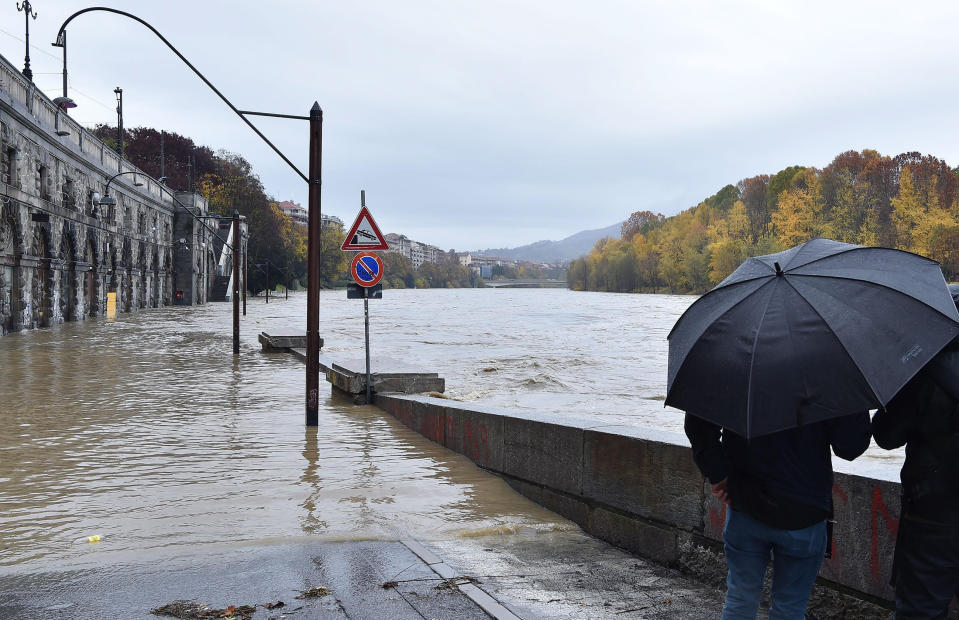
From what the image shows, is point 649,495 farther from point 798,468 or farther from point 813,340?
point 813,340

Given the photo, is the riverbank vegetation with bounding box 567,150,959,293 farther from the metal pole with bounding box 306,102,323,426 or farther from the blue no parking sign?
the metal pole with bounding box 306,102,323,426

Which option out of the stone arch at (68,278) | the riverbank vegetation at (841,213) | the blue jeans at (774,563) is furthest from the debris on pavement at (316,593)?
the riverbank vegetation at (841,213)

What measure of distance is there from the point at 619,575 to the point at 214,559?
8.45 feet

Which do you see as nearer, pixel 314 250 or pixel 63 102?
pixel 314 250

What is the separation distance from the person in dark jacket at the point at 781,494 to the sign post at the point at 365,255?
30.4 feet

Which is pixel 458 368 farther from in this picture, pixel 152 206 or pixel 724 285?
pixel 152 206

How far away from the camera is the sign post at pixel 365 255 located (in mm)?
12008

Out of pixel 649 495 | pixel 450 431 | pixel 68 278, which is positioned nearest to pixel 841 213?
pixel 68 278

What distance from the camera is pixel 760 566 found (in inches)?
117

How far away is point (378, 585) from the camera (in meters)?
4.44

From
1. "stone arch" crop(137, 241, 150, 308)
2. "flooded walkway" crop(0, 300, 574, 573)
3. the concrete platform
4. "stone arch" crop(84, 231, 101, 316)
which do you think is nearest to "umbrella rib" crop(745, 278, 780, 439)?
"flooded walkway" crop(0, 300, 574, 573)

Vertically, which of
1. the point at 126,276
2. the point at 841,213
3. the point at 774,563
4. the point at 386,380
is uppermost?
the point at 841,213

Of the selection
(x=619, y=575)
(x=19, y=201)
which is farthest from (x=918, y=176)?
(x=619, y=575)

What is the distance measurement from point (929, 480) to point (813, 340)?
2.39 feet
